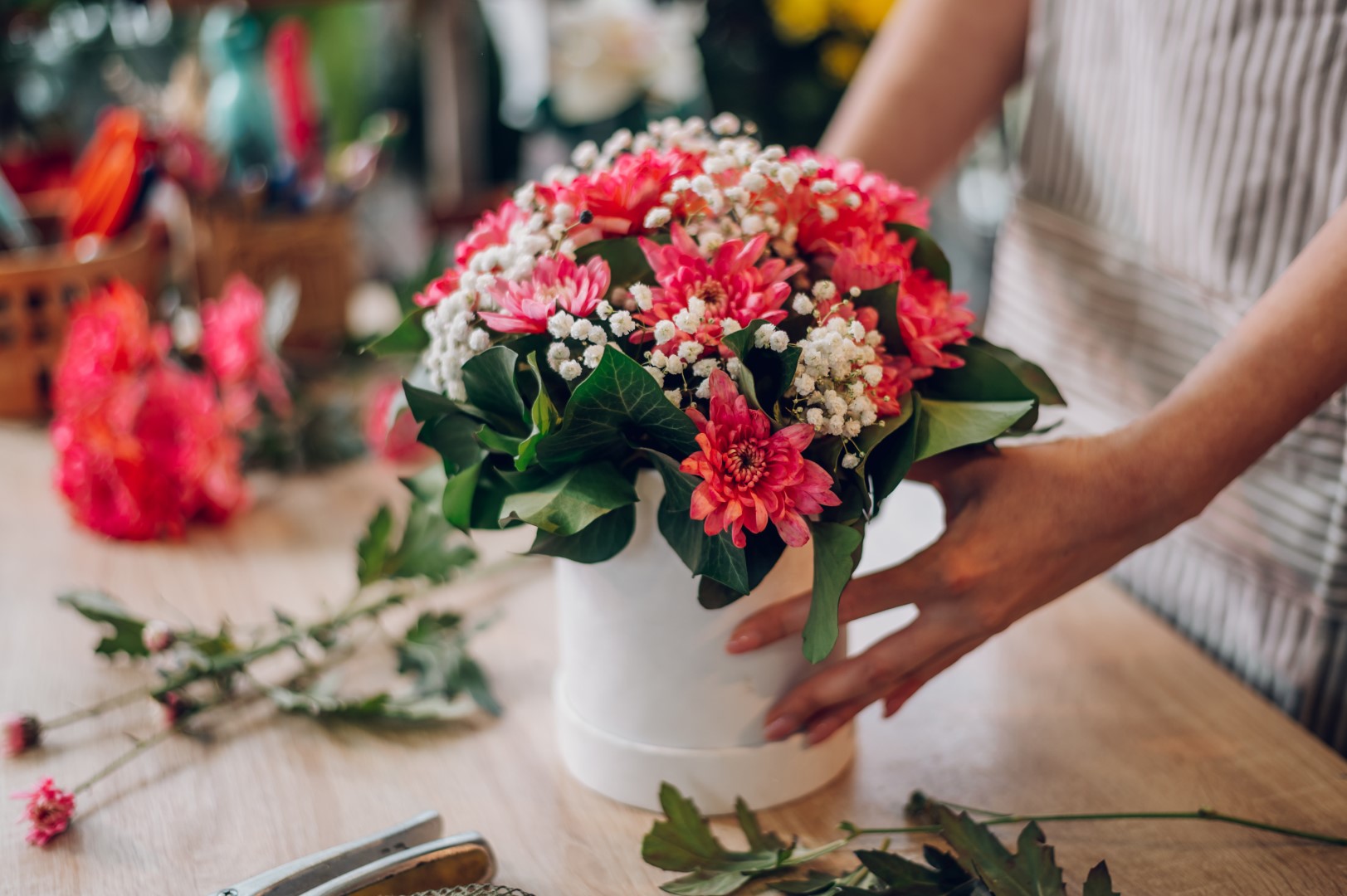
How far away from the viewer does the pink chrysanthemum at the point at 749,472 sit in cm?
50

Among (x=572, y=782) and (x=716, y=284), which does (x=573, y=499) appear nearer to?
(x=716, y=284)

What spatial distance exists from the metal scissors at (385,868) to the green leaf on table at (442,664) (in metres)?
0.16

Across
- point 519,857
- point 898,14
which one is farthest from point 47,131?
point 519,857

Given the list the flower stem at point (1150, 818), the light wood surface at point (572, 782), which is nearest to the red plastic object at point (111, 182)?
the light wood surface at point (572, 782)

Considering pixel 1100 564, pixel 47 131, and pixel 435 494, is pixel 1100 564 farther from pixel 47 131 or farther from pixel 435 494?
pixel 47 131

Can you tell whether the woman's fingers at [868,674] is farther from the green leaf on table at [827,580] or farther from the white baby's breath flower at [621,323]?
the white baby's breath flower at [621,323]

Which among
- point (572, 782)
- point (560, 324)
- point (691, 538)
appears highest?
point (560, 324)

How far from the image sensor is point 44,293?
1144 mm

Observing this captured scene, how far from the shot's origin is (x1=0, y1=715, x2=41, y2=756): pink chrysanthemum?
701 mm

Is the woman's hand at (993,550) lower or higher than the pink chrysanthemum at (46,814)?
higher

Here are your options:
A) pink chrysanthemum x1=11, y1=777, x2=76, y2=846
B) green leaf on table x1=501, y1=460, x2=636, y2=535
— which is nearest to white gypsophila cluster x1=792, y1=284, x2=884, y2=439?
green leaf on table x1=501, y1=460, x2=636, y2=535

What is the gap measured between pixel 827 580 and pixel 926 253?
0.22 m

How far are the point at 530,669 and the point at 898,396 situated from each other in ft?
1.26

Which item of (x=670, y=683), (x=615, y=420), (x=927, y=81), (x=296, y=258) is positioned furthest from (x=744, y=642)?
(x=296, y=258)
